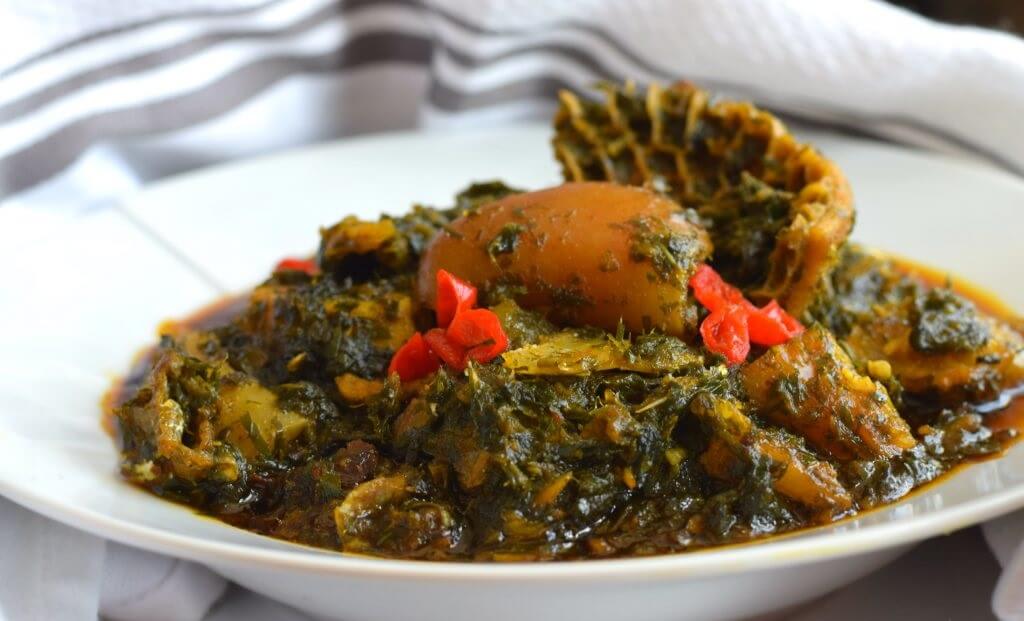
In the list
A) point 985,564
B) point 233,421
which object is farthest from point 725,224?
point 233,421

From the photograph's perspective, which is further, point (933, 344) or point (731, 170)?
point (731, 170)

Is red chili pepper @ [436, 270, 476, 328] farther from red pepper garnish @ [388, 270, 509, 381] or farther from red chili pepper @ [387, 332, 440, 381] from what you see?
red chili pepper @ [387, 332, 440, 381]

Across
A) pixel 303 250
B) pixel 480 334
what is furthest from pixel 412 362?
pixel 303 250

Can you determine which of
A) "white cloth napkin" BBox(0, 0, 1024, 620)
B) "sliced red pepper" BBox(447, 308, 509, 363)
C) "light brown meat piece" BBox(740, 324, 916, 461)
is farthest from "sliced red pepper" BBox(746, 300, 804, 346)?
"white cloth napkin" BBox(0, 0, 1024, 620)

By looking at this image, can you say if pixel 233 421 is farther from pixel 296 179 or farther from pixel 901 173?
pixel 901 173

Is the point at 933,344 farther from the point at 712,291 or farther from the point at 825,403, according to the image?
the point at 712,291

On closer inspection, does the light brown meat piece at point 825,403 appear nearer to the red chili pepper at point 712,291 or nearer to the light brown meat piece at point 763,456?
the light brown meat piece at point 763,456
